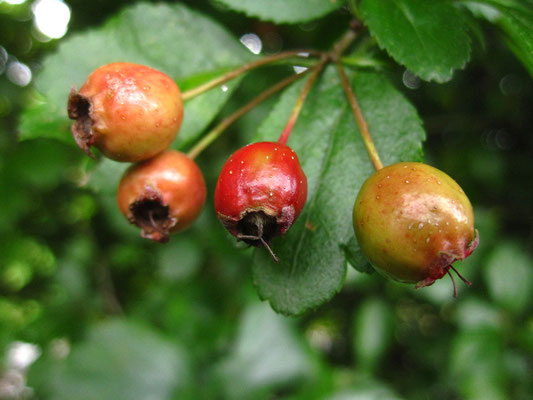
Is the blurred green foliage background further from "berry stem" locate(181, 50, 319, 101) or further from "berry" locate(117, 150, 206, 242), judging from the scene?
"berry" locate(117, 150, 206, 242)

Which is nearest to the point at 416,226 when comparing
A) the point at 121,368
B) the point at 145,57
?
the point at 145,57

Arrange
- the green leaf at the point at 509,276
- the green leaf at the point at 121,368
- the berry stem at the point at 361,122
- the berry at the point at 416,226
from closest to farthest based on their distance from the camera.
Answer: the berry at the point at 416,226, the berry stem at the point at 361,122, the green leaf at the point at 509,276, the green leaf at the point at 121,368

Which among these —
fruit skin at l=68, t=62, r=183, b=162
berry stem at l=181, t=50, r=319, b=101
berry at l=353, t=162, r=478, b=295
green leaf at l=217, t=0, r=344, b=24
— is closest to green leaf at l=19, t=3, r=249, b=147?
berry stem at l=181, t=50, r=319, b=101

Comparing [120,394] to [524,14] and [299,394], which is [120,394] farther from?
[524,14]

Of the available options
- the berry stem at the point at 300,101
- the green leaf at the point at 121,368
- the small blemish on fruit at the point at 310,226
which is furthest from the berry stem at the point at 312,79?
the green leaf at the point at 121,368

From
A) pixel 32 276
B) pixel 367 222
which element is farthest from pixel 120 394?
pixel 367 222

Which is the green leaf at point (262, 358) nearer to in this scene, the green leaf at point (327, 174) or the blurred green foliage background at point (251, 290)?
the blurred green foliage background at point (251, 290)
